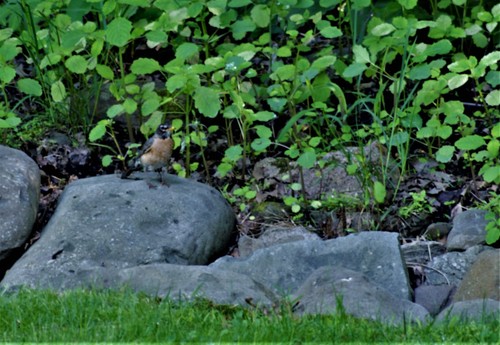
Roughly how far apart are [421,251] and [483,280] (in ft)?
3.44

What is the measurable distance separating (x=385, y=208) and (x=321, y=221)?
46cm

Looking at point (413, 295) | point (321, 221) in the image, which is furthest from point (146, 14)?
point (413, 295)

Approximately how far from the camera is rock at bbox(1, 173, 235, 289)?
626 centimetres

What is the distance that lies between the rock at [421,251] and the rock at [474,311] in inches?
56.4

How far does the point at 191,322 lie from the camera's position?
448 cm

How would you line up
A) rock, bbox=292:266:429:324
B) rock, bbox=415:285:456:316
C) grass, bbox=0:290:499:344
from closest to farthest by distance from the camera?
1. grass, bbox=0:290:499:344
2. rock, bbox=292:266:429:324
3. rock, bbox=415:285:456:316

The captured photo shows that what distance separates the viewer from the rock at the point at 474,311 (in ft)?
15.3

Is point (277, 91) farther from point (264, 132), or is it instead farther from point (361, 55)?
point (361, 55)

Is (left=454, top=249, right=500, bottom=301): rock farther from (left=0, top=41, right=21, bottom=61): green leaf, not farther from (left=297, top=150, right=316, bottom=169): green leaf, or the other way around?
(left=0, top=41, right=21, bottom=61): green leaf

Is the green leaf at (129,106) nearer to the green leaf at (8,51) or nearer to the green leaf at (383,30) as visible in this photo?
the green leaf at (8,51)

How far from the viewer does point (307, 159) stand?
668 centimetres

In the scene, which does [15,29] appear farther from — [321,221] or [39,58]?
[321,221]

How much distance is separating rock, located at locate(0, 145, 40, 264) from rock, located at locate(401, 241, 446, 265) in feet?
8.19

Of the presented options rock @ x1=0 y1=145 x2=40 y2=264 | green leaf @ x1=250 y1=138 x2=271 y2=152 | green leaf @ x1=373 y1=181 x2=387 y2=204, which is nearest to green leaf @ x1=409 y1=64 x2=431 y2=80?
green leaf @ x1=373 y1=181 x2=387 y2=204
